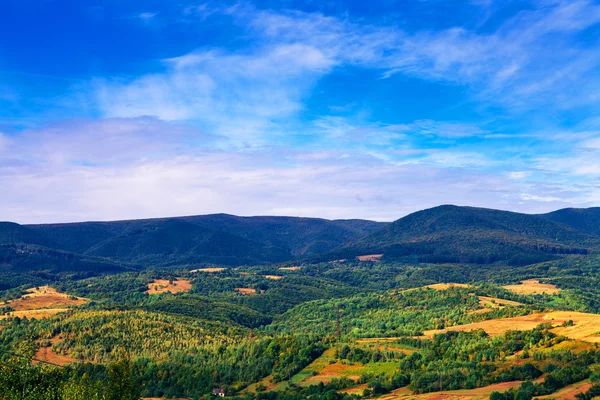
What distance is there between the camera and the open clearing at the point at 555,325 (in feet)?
420

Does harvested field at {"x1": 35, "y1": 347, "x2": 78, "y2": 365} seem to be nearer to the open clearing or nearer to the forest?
the forest

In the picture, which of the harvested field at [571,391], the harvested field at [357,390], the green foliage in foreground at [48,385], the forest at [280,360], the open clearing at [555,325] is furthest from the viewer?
the open clearing at [555,325]

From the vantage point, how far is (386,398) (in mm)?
107188

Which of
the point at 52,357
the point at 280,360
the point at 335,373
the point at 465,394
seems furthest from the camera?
the point at 52,357

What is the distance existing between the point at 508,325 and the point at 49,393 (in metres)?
122

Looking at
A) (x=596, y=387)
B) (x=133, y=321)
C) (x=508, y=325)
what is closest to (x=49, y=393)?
(x=596, y=387)

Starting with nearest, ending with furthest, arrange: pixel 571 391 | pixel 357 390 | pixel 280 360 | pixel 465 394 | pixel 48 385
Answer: pixel 571 391 < pixel 465 394 < pixel 48 385 < pixel 357 390 < pixel 280 360

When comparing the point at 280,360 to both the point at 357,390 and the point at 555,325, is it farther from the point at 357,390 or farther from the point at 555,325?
the point at 555,325

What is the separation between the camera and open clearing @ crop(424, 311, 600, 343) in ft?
420

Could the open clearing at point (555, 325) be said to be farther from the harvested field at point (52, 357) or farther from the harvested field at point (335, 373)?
the harvested field at point (52, 357)

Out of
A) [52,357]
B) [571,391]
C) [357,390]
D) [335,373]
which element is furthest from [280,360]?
[571,391]

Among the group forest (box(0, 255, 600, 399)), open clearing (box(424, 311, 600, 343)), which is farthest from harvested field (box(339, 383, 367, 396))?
open clearing (box(424, 311, 600, 343))

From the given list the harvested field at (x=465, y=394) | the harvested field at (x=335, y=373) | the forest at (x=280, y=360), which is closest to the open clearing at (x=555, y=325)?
the forest at (x=280, y=360)

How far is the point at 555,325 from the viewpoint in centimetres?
14825
